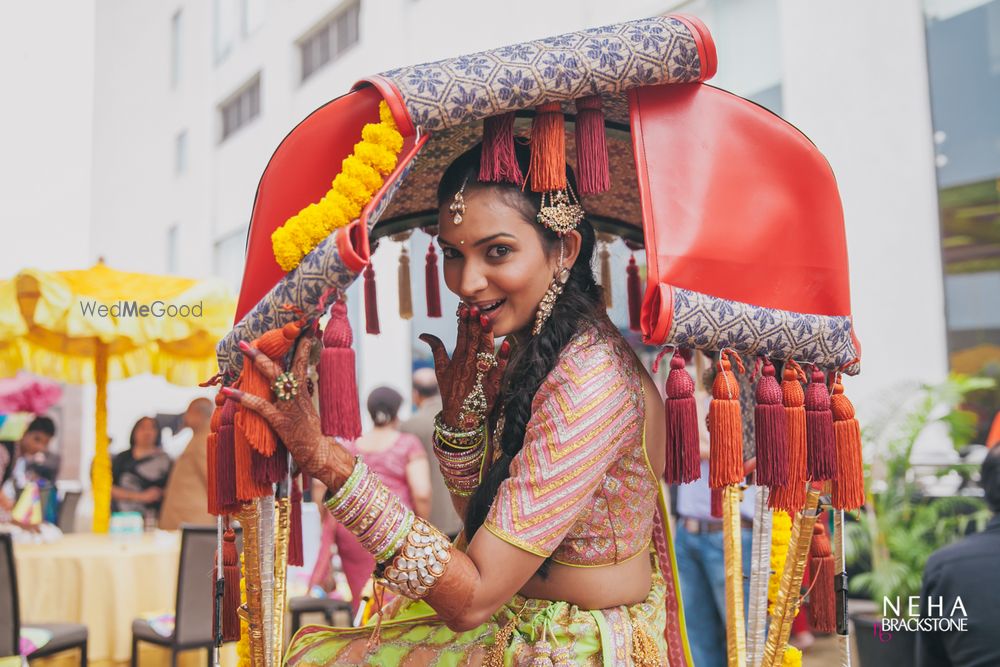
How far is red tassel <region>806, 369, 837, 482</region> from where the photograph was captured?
1.92m

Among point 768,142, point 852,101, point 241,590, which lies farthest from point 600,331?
point 852,101

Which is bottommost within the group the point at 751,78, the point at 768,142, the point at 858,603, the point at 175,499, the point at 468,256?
the point at 858,603

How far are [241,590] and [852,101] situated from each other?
5.47 m

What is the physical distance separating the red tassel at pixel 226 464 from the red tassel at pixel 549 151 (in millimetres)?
795

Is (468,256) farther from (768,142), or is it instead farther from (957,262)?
(957,262)

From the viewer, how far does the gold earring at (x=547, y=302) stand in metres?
2.03

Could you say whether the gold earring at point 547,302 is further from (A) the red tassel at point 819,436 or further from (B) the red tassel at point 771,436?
(A) the red tassel at point 819,436

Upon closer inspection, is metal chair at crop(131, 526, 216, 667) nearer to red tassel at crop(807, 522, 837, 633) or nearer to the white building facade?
the white building facade

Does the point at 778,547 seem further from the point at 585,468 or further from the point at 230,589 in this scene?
the point at 230,589

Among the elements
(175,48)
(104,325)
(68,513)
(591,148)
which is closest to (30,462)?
(68,513)

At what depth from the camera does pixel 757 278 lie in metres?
1.88

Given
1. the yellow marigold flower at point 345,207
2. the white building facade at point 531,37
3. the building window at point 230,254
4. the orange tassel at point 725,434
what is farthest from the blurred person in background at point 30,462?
the orange tassel at point 725,434

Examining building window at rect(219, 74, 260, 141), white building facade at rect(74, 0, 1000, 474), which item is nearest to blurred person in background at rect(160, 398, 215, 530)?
white building facade at rect(74, 0, 1000, 474)

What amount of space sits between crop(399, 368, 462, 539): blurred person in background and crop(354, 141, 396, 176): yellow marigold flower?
3.84 m
